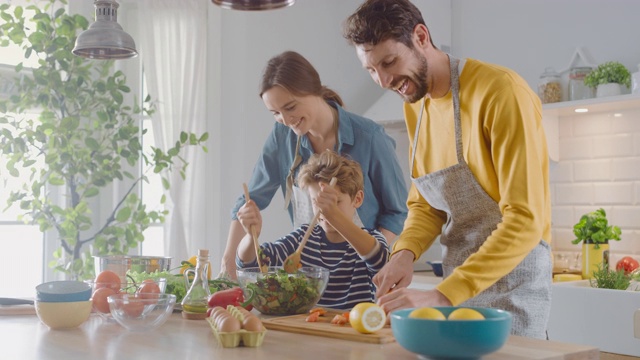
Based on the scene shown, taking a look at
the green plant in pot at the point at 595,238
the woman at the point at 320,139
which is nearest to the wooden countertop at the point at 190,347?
the woman at the point at 320,139

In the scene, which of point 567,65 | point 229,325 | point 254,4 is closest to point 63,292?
point 229,325

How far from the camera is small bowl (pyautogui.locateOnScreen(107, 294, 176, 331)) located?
175 cm

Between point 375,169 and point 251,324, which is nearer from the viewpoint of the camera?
point 251,324

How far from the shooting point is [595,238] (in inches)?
Result: 149

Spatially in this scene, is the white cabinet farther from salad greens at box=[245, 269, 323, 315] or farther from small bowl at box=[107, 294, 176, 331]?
small bowl at box=[107, 294, 176, 331]

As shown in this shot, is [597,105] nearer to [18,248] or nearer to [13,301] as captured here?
[13,301]

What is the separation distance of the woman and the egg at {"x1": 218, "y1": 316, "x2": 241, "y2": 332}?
1221 mm

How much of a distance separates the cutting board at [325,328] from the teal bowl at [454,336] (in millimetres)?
229

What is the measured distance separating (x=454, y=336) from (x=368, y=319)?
1.07 feet

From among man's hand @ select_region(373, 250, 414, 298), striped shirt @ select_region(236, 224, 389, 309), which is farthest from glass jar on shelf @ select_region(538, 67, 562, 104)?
man's hand @ select_region(373, 250, 414, 298)

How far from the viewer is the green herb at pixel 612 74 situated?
375 cm

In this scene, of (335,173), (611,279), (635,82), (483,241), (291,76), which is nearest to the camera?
(483,241)

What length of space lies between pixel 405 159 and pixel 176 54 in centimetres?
153

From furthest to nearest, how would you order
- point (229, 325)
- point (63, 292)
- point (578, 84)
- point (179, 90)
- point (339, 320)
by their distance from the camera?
1. point (179, 90)
2. point (578, 84)
3. point (63, 292)
4. point (339, 320)
5. point (229, 325)
